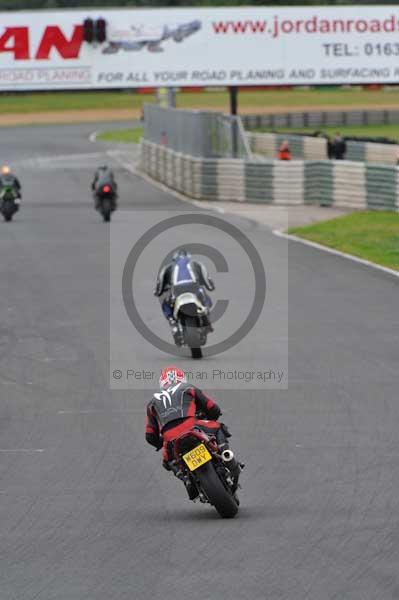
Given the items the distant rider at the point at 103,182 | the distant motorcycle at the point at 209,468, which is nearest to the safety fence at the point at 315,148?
the distant rider at the point at 103,182

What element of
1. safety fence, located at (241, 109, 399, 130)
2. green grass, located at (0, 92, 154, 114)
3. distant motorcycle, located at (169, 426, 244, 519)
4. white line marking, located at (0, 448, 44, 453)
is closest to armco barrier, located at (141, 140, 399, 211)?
white line marking, located at (0, 448, 44, 453)

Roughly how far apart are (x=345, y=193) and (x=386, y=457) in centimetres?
2723

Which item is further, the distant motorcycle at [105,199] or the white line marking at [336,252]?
the distant motorcycle at [105,199]

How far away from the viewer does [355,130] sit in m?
81.5

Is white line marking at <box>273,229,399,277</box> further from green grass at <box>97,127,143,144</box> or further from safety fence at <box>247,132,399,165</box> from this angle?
green grass at <box>97,127,143,144</box>

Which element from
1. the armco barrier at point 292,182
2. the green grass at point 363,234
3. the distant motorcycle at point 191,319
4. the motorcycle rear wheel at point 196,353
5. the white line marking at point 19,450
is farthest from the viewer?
the armco barrier at point 292,182

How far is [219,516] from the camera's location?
432 inches

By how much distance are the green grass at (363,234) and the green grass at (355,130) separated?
40.0 m

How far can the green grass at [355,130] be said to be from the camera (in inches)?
3061

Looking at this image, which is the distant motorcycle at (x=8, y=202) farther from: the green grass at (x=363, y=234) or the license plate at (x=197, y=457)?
the license plate at (x=197, y=457)

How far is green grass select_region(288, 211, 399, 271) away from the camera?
1160 inches

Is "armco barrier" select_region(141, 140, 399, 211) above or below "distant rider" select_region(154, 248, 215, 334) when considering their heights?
below

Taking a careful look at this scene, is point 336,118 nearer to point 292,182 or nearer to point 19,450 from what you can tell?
point 292,182

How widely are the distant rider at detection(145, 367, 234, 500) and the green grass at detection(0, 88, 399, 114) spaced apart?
87262 mm
